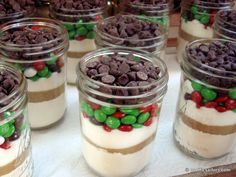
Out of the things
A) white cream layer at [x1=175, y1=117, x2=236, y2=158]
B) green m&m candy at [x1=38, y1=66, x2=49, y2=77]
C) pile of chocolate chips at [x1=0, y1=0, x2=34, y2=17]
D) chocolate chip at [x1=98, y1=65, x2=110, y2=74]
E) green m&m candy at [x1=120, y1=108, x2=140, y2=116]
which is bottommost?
white cream layer at [x1=175, y1=117, x2=236, y2=158]

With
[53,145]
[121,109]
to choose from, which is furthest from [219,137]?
[53,145]

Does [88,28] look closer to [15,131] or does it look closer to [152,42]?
[152,42]

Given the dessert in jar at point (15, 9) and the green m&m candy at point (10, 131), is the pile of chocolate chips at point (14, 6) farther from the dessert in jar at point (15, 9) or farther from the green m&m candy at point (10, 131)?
the green m&m candy at point (10, 131)

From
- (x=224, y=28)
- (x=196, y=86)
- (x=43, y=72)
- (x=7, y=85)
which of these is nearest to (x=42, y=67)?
(x=43, y=72)

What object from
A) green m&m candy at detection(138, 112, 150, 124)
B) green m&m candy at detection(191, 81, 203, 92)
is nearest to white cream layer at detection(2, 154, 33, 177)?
green m&m candy at detection(138, 112, 150, 124)

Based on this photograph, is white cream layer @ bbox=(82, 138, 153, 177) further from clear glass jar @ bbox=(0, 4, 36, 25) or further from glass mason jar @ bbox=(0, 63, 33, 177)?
clear glass jar @ bbox=(0, 4, 36, 25)
